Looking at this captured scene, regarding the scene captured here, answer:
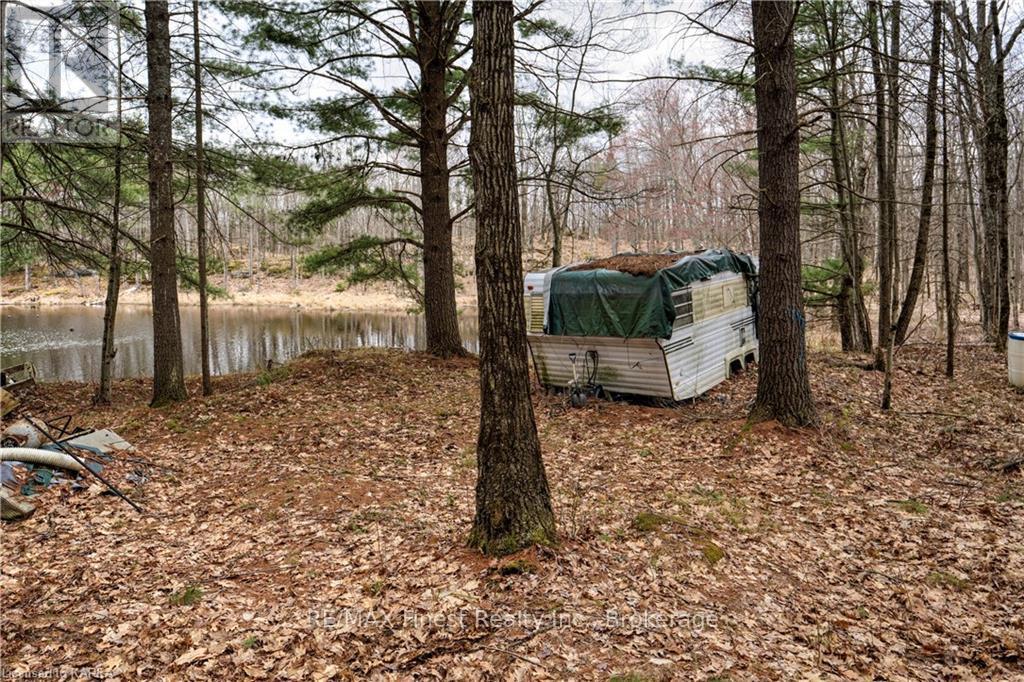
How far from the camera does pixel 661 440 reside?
7.66 meters

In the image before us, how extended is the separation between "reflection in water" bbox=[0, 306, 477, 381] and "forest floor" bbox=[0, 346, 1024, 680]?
42.0 feet

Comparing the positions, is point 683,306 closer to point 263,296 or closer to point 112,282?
point 112,282

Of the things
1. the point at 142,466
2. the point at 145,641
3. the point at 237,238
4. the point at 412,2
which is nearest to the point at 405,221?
the point at 412,2

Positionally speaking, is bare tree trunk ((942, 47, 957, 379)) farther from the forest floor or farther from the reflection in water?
the reflection in water

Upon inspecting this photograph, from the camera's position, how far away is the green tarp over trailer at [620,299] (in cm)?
861

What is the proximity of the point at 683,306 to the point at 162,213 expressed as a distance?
336 inches

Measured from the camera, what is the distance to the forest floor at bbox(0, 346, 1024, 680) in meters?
3.26

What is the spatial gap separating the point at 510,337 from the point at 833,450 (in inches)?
188

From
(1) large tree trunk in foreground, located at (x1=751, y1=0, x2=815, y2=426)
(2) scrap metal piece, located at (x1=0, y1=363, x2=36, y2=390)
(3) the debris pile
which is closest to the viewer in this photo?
(3) the debris pile

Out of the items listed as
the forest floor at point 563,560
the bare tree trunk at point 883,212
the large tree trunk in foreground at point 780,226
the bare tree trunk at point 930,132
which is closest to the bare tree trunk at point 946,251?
the bare tree trunk at point 930,132

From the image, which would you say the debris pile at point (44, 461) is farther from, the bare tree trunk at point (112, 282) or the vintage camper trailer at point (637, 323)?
the vintage camper trailer at point (637, 323)

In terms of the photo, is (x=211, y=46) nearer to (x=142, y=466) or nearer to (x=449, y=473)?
(x=142, y=466)

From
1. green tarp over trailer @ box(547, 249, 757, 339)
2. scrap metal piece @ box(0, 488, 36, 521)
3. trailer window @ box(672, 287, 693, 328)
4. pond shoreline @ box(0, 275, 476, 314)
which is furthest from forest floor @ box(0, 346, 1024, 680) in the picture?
pond shoreline @ box(0, 275, 476, 314)

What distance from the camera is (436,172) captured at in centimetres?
1255
